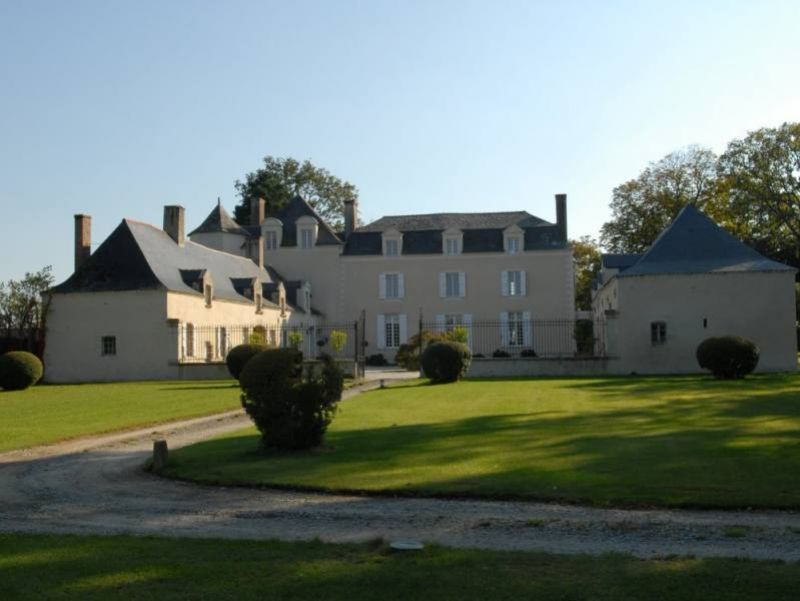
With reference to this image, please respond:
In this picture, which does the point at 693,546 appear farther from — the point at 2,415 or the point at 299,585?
the point at 2,415

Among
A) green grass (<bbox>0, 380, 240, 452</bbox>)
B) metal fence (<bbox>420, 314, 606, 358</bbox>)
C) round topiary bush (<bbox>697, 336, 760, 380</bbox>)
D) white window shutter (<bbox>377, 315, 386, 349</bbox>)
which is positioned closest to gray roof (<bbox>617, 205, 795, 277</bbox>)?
round topiary bush (<bbox>697, 336, 760, 380</bbox>)

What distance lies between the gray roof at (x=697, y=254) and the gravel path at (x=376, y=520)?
26660 mm

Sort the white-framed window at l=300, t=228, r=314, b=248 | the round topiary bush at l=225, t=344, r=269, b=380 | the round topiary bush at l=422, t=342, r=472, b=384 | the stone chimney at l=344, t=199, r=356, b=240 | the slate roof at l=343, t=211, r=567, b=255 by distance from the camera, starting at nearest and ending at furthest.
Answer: the round topiary bush at l=422, t=342, r=472, b=384, the round topiary bush at l=225, t=344, r=269, b=380, the slate roof at l=343, t=211, r=567, b=255, the white-framed window at l=300, t=228, r=314, b=248, the stone chimney at l=344, t=199, r=356, b=240

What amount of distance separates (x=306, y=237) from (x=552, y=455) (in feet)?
135

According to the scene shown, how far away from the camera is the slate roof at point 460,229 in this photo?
4781 cm

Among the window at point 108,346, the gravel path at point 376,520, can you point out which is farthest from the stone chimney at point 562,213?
the gravel path at point 376,520

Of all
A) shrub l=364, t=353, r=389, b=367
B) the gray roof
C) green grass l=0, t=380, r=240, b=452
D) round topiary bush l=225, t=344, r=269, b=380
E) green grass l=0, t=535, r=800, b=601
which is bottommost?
green grass l=0, t=535, r=800, b=601

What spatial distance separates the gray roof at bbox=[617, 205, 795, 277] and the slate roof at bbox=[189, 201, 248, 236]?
25428 millimetres

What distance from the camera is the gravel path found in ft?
21.4

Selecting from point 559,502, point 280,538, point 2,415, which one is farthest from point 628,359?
point 280,538

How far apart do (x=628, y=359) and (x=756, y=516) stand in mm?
25955

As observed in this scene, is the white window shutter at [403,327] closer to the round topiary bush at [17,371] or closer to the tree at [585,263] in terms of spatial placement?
the tree at [585,263]

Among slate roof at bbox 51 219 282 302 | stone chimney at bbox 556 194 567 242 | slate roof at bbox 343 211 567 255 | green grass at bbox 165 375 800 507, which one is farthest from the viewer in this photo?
slate roof at bbox 343 211 567 255

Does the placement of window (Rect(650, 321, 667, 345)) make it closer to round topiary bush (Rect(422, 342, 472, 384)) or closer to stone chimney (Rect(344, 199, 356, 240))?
round topiary bush (Rect(422, 342, 472, 384))
